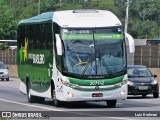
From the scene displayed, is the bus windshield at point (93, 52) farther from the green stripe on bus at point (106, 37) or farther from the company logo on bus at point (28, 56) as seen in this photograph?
the company logo on bus at point (28, 56)

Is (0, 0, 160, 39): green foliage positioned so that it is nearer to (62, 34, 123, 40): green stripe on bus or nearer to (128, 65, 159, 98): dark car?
(128, 65, 159, 98): dark car

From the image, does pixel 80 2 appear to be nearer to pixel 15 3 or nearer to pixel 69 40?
pixel 15 3

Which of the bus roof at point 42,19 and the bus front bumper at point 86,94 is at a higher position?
the bus roof at point 42,19

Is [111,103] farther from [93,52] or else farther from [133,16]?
[133,16]

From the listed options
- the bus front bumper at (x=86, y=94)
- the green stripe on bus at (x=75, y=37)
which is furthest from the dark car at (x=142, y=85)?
the green stripe on bus at (x=75, y=37)

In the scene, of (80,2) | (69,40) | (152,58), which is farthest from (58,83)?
(80,2)

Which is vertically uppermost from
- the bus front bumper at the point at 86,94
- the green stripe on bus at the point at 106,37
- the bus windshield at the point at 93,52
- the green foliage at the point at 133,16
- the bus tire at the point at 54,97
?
the green stripe on bus at the point at 106,37

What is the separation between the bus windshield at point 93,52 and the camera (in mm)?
24578

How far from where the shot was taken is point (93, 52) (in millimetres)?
24656

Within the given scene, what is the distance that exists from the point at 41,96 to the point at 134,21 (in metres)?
88.4

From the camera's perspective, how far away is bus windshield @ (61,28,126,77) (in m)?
24.6

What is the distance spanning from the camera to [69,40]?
2483cm

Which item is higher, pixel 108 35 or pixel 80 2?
pixel 108 35

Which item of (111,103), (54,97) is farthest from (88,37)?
(111,103)
